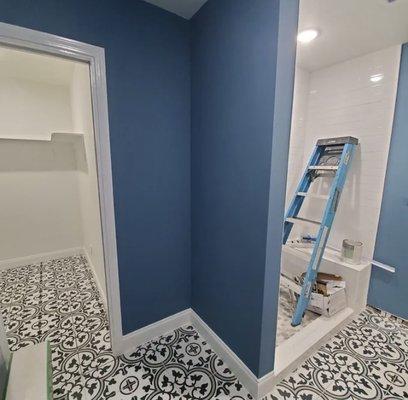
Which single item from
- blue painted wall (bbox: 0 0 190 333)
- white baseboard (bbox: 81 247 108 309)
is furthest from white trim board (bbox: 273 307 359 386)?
white baseboard (bbox: 81 247 108 309)

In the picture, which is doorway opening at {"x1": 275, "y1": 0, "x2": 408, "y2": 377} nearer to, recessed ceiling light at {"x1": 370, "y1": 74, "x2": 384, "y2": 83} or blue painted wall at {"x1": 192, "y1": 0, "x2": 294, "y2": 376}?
recessed ceiling light at {"x1": 370, "y1": 74, "x2": 384, "y2": 83}

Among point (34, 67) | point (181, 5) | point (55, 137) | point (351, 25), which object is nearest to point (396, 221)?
point (351, 25)

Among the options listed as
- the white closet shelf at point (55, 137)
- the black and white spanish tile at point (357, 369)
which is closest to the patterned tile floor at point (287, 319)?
the black and white spanish tile at point (357, 369)

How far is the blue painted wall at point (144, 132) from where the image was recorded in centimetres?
121

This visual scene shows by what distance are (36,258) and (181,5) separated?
3.18 meters

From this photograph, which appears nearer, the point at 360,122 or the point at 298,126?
the point at 360,122

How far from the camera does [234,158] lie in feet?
4.17

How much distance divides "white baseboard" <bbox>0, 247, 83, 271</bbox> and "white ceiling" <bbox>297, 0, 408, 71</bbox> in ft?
11.5

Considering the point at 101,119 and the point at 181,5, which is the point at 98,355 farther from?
the point at 181,5

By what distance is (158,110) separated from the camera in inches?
58.4

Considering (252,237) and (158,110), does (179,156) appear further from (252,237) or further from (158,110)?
(252,237)

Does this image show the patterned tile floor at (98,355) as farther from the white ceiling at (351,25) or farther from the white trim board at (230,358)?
the white ceiling at (351,25)

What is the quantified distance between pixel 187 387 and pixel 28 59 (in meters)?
2.99

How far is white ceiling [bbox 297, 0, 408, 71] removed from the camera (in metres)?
1.32
